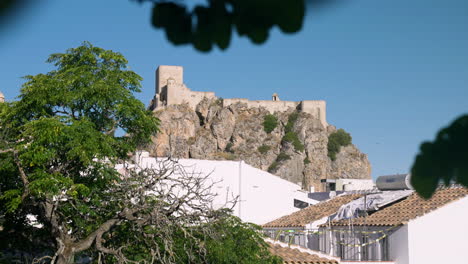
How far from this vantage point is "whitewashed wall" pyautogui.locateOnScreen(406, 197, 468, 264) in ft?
65.4

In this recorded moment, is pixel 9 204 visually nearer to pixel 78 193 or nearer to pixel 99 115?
pixel 78 193

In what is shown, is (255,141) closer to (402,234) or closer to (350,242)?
(350,242)

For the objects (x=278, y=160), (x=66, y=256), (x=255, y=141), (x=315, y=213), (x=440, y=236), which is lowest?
(x=66, y=256)

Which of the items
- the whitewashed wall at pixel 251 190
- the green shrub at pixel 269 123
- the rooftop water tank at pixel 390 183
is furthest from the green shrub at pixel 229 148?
the rooftop water tank at pixel 390 183

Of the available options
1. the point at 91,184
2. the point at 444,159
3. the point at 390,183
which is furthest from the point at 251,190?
Answer: the point at 444,159

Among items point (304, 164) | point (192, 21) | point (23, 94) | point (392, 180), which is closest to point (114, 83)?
point (23, 94)

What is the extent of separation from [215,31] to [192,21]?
0.05 m

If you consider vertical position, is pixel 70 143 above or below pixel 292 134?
below

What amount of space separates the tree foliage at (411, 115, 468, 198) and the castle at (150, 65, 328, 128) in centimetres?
9437

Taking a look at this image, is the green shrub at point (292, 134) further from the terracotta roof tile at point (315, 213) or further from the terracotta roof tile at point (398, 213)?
the terracotta roof tile at point (398, 213)

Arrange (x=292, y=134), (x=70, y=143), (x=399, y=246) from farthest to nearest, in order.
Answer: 1. (x=292, y=134)
2. (x=399, y=246)
3. (x=70, y=143)

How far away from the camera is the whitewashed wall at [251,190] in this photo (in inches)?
1366

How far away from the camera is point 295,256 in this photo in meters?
20.2

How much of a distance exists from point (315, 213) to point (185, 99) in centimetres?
7158
